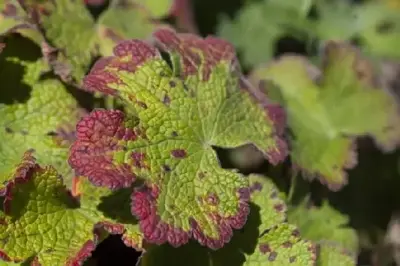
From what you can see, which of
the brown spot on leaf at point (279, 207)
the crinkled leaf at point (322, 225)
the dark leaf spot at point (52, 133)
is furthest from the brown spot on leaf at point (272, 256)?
the dark leaf spot at point (52, 133)

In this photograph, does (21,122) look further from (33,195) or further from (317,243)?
(317,243)

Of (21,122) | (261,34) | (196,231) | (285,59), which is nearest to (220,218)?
(196,231)

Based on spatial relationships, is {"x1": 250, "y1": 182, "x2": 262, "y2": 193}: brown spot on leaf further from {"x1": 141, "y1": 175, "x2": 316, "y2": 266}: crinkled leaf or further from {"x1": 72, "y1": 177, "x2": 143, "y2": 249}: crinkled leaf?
{"x1": 72, "y1": 177, "x2": 143, "y2": 249}: crinkled leaf

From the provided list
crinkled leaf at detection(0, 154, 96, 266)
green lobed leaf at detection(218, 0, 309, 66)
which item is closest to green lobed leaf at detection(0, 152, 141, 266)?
crinkled leaf at detection(0, 154, 96, 266)

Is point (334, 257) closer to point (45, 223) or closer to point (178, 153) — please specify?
point (178, 153)

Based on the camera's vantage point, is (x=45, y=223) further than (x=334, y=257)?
No

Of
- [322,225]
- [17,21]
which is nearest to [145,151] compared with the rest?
[17,21]


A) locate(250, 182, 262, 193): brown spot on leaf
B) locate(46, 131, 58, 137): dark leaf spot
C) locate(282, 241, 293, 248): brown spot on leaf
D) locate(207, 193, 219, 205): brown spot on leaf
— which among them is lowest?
locate(282, 241, 293, 248): brown spot on leaf
